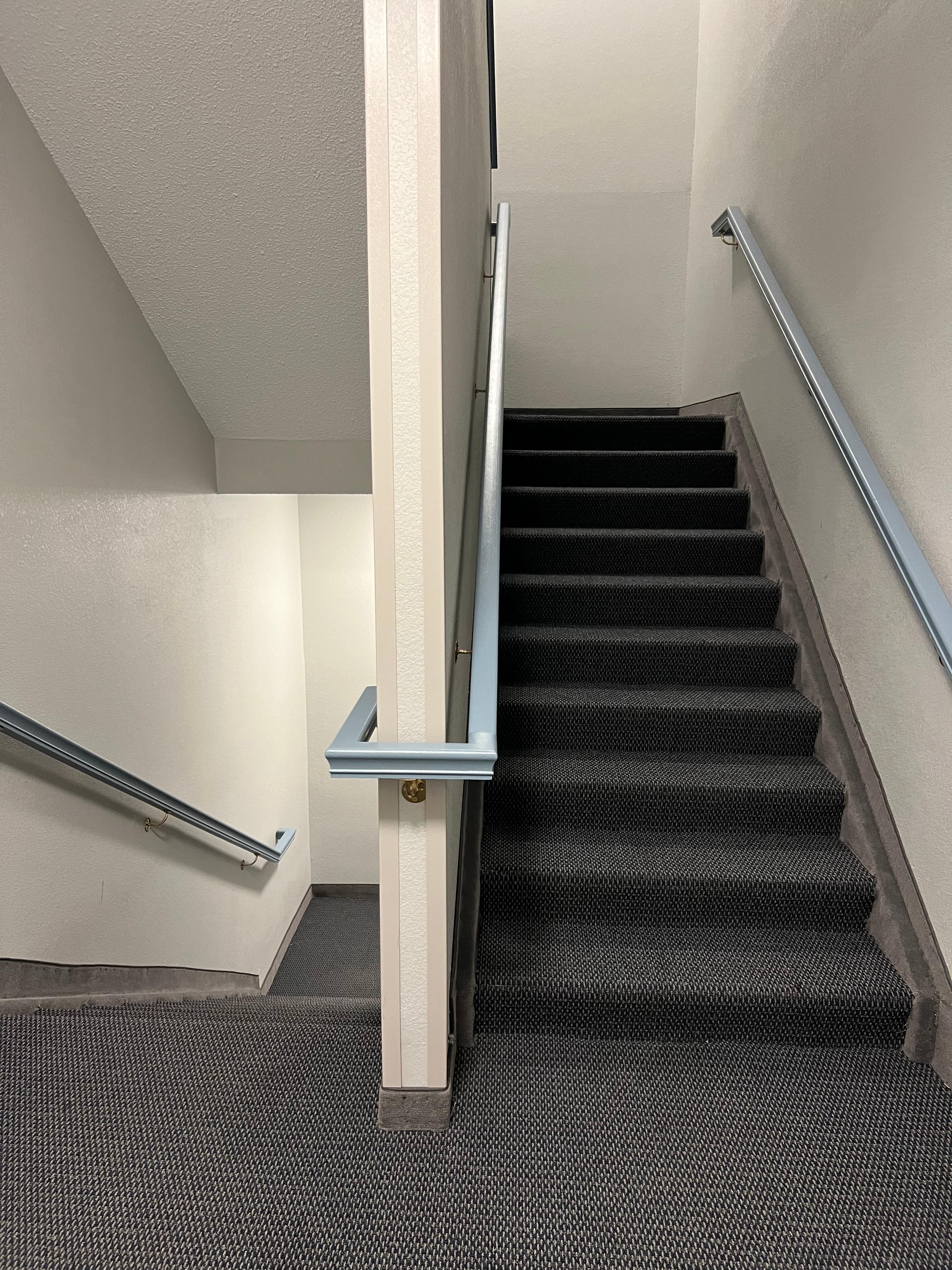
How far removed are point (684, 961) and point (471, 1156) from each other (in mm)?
676

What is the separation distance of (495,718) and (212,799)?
97.2 inches

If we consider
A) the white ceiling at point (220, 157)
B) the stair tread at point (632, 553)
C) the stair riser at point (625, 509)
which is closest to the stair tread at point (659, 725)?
the stair tread at point (632, 553)

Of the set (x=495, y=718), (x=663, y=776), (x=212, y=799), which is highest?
(x=495, y=718)

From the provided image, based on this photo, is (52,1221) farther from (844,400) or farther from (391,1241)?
(844,400)

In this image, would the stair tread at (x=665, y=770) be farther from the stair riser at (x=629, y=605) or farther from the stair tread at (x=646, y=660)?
the stair riser at (x=629, y=605)

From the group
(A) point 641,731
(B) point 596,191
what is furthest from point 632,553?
(B) point 596,191

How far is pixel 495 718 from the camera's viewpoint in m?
1.37

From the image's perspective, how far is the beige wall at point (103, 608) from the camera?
199 centimetres

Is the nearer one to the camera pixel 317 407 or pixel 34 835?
pixel 34 835

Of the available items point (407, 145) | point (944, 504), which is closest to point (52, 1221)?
point (407, 145)

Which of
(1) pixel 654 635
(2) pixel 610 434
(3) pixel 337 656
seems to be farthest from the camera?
(3) pixel 337 656

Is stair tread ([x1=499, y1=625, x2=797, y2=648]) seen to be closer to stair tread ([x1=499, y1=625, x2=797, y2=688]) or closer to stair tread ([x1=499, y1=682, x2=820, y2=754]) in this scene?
stair tread ([x1=499, y1=625, x2=797, y2=688])

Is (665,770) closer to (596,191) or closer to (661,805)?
(661,805)

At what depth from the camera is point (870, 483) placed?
1.90m
